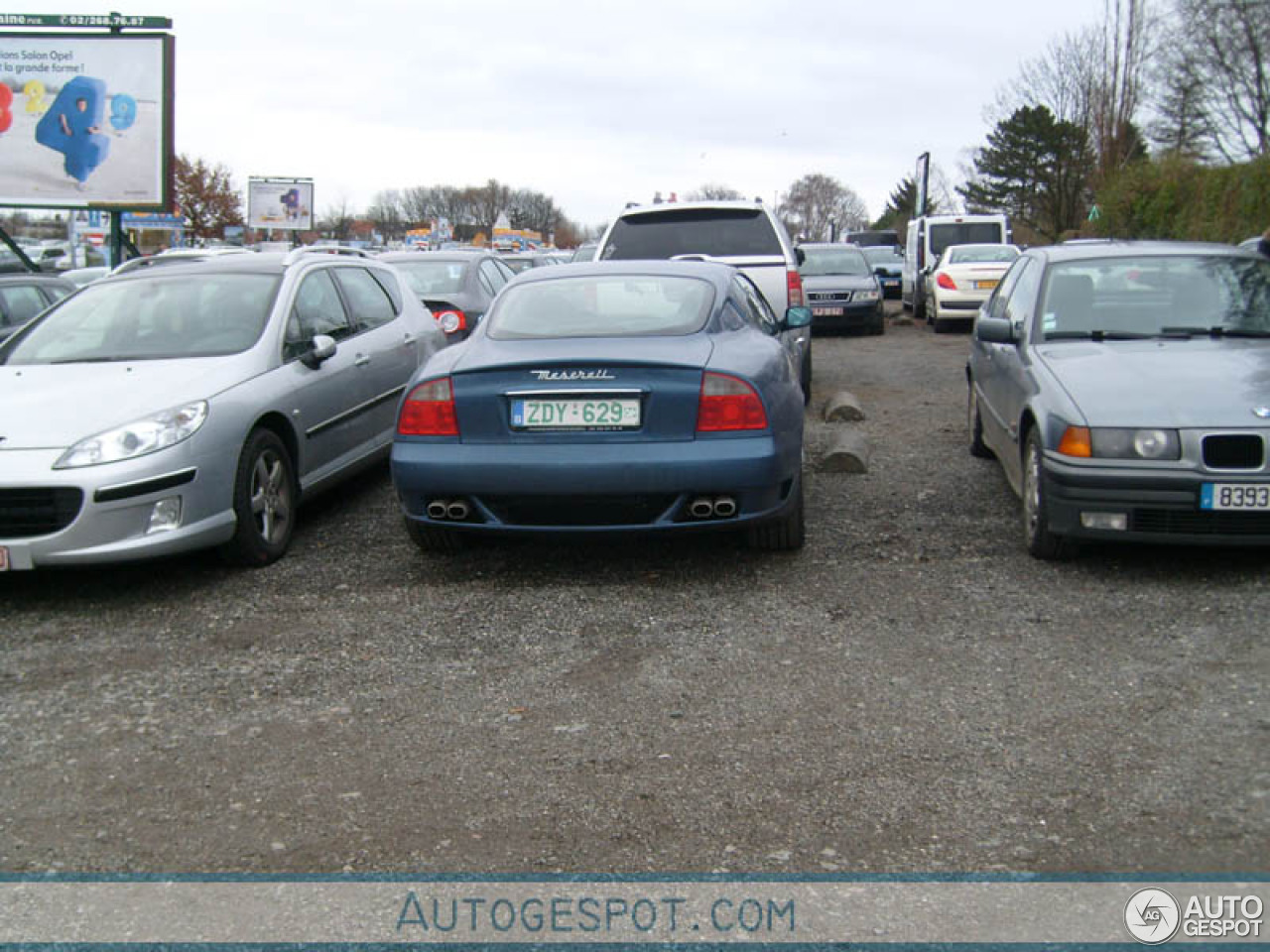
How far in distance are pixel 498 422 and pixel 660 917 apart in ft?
9.31

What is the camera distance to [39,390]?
219 inches

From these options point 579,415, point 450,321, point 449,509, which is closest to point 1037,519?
point 579,415

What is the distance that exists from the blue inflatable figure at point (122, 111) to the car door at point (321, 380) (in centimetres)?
909

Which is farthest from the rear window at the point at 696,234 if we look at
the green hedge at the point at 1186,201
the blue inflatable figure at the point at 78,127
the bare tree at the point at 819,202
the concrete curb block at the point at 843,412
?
the bare tree at the point at 819,202

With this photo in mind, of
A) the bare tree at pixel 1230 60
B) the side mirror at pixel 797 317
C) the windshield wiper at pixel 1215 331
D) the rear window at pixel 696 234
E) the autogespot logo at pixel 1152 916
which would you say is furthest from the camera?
the bare tree at pixel 1230 60

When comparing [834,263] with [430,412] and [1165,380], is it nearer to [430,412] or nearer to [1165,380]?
[1165,380]

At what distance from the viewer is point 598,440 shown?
507 cm

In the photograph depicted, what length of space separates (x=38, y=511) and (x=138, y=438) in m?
0.50

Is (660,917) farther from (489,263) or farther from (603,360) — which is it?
(489,263)

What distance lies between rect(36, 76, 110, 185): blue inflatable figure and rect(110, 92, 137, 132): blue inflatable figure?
5.6 inches

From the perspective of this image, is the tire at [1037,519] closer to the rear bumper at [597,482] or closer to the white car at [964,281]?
the rear bumper at [597,482]

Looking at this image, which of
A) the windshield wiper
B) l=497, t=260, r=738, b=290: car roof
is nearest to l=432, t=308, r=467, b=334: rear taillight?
l=497, t=260, r=738, b=290: car roof

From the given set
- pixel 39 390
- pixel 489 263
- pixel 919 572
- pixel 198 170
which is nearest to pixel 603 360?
pixel 919 572

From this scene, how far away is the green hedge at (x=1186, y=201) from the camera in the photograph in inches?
714
